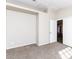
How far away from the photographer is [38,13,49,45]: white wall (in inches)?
168

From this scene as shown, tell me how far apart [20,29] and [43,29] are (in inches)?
59.9

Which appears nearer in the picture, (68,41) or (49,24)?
(68,41)

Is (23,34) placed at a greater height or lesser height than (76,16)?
lesser

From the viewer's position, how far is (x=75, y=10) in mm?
572

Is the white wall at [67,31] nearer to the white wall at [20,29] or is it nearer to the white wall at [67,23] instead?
the white wall at [67,23]

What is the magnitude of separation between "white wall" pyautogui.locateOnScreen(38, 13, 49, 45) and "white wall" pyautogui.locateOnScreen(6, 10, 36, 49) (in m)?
0.51

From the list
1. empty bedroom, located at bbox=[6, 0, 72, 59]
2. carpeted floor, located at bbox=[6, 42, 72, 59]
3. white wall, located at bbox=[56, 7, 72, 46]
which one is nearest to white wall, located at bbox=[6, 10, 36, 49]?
empty bedroom, located at bbox=[6, 0, 72, 59]

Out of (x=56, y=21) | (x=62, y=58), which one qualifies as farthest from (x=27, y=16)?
(x=62, y=58)

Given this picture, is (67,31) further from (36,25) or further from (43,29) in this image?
(36,25)

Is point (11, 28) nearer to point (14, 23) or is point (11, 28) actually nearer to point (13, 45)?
point (14, 23)

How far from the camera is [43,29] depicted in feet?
14.7

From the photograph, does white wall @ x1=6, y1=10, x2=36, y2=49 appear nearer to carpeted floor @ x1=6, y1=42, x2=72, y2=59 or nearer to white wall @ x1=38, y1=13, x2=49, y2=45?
white wall @ x1=38, y1=13, x2=49, y2=45

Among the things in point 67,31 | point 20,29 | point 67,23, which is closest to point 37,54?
point 20,29
